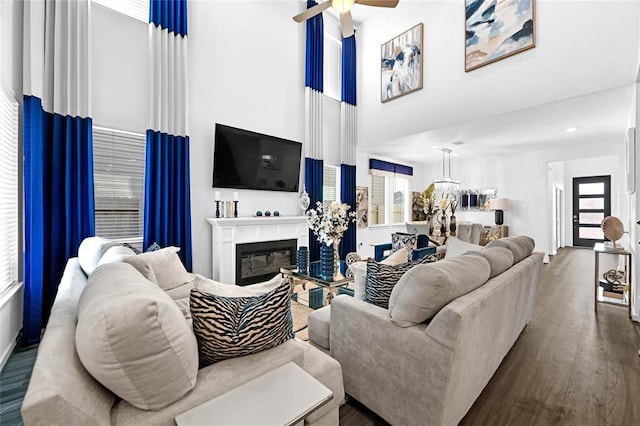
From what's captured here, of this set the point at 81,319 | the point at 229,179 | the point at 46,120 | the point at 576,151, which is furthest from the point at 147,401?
the point at 576,151

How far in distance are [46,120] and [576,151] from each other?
8.96 meters

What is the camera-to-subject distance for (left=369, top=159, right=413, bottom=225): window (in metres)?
6.93

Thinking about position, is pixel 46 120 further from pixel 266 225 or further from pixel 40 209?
pixel 266 225

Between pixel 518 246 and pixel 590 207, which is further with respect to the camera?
pixel 590 207

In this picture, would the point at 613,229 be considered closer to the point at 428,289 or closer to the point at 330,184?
the point at 428,289

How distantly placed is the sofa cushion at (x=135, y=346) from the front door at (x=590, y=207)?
11681 millimetres

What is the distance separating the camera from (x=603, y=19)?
10.9 ft

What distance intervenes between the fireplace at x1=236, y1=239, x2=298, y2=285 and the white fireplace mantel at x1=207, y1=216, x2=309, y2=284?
0.32ft

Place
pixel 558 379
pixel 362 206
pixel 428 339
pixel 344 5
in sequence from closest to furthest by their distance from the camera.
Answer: pixel 428 339 < pixel 558 379 < pixel 344 5 < pixel 362 206

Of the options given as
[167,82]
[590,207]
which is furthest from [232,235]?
[590,207]

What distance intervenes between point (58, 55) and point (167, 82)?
1.04m

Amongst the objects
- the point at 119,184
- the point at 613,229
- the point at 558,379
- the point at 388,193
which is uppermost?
the point at 388,193

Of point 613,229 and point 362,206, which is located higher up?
point 362,206

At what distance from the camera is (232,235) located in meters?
4.17
